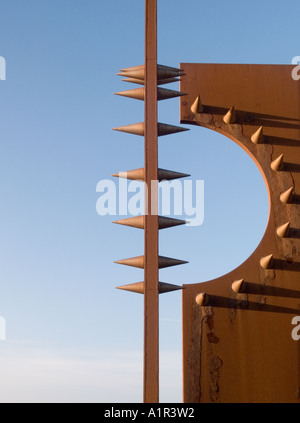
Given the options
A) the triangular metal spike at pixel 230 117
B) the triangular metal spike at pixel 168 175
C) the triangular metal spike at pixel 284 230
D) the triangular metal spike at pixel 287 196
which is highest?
the triangular metal spike at pixel 230 117

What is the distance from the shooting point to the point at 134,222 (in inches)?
331

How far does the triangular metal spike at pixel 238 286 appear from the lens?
8.38 metres

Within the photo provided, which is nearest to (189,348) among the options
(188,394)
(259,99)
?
(188,394)

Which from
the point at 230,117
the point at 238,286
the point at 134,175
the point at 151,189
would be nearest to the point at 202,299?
the point at 238,286

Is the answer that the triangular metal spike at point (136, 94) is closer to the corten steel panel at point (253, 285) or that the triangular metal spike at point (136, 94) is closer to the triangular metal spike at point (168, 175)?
the corten steel panel at point (253, 285)

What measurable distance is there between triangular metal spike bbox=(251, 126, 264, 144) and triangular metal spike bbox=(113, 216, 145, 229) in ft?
6.23

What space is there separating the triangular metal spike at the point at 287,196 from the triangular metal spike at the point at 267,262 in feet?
2.55

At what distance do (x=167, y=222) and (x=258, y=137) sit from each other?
5.69 feet

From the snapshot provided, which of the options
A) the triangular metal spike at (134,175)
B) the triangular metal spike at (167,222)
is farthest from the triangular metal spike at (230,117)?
the triangular metal spike at (167,222)

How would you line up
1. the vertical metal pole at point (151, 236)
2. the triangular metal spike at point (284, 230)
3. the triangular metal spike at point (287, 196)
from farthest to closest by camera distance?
→ the triangular metal spike at point (287, 196) → the triangular metal spike at point (284, 230) → the vertical metal pole at point (151, 236)
